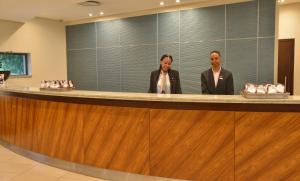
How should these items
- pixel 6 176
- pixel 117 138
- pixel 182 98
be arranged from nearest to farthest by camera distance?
pixel 182 98 → pixel 117 138 → pixel 6 176

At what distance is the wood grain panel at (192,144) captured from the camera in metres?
2.82

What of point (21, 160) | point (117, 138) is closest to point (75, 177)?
point (117, 138)

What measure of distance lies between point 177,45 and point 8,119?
392 centimetres

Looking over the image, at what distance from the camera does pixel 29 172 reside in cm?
372

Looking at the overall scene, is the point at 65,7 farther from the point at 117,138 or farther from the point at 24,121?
the point at 117,138

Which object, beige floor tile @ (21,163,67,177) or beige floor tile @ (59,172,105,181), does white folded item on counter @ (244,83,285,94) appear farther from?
beige floor tile @ (21,163,67,177)

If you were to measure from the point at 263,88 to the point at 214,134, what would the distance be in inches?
25.2

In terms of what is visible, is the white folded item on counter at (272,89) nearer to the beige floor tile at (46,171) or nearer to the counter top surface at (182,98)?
the counter top surface at (182,98)

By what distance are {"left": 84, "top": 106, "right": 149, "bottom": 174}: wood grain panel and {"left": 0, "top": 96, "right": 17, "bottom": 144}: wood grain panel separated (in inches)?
65.8

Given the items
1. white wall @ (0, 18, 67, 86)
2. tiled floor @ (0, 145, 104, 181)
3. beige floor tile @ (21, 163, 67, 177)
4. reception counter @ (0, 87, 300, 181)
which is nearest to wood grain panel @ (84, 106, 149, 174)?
reception counter @ (0, 87, 300, 181)

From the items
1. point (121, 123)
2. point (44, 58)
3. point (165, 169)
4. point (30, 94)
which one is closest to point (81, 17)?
point (44, 58)

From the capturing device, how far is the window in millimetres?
7744

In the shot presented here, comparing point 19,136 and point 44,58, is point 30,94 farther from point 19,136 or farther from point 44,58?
point 44,58

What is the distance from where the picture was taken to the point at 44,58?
8.21 metres
